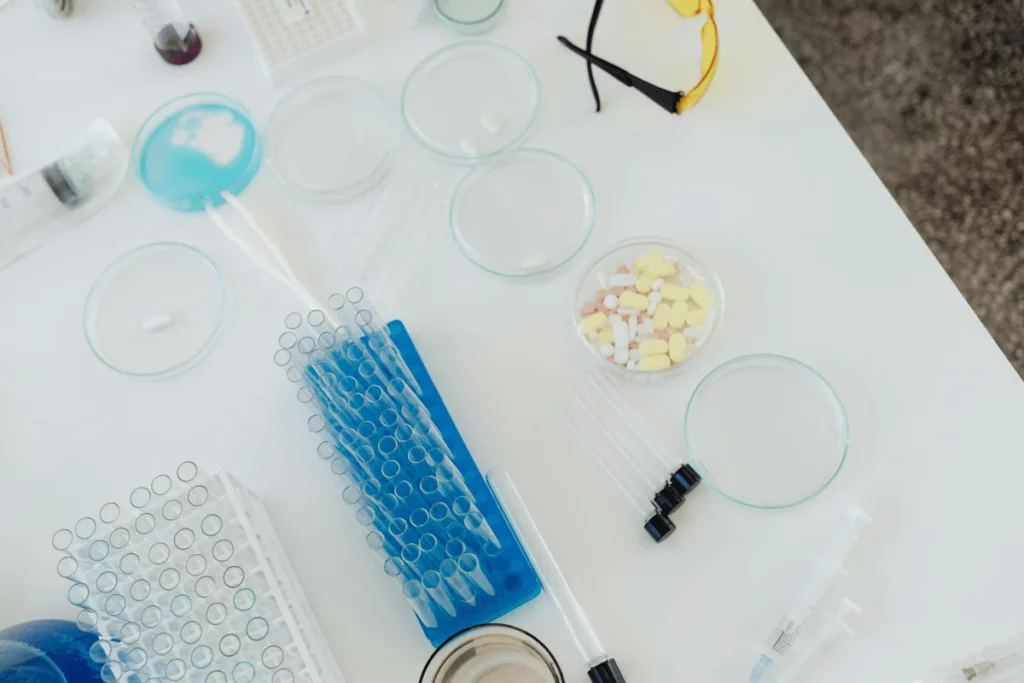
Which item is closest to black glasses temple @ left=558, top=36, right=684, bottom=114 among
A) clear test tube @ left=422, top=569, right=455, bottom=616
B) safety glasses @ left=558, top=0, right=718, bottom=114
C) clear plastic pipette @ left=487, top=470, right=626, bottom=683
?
safety glasses @ left=558, top=0, right=718, bottom=114

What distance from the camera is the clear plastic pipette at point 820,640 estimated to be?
0.77 m

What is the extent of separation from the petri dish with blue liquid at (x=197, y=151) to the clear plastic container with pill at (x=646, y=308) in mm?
434

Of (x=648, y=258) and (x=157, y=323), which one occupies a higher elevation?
(x=157, y=323)

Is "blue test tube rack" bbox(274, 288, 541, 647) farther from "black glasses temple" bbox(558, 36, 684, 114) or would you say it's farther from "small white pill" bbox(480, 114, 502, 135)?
"black glasses temple" bbox(558, 36, 684, 114)

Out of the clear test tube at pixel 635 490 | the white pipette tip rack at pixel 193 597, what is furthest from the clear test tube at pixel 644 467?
the white pipette tip rack at pixel 193 597

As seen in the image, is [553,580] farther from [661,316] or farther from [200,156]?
[200,156]

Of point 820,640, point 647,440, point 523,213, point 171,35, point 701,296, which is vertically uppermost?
point 171,35

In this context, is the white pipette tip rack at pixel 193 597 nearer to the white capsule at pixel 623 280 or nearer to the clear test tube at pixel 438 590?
the clear test tube at pixel 438 590

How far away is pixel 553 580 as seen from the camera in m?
0.82

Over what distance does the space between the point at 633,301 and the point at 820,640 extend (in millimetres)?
375

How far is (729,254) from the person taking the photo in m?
0.93

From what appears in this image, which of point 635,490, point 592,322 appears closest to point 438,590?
point 635,490

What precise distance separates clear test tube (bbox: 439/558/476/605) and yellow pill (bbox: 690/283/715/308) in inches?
14.6

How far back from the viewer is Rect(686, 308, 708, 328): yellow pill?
2.94ft
